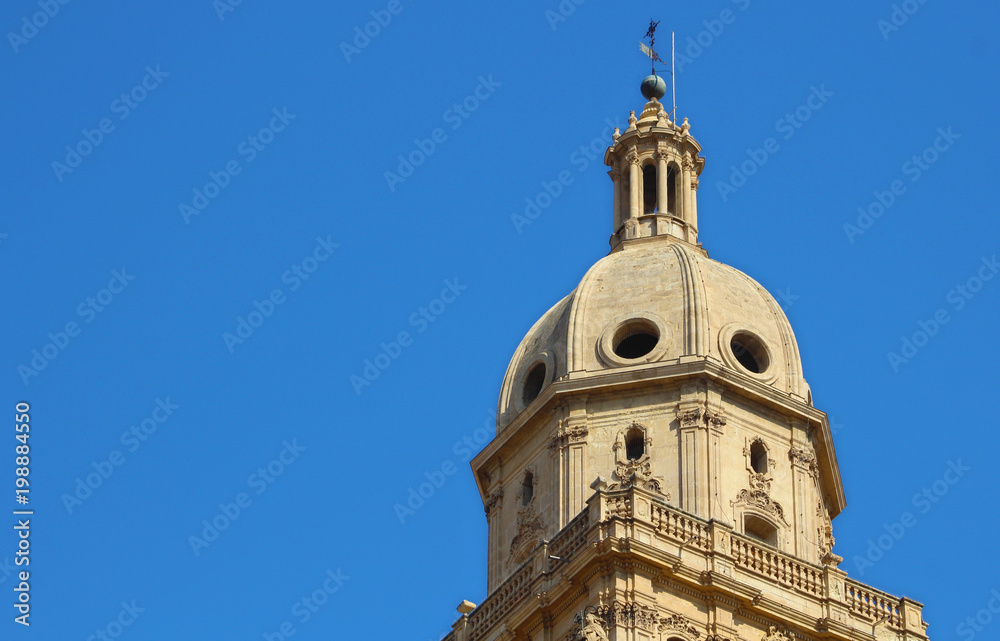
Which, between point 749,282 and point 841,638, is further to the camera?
point 749,282

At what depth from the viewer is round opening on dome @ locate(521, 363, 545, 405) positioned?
7031cm

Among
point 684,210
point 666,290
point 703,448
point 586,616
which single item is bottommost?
point 586,616

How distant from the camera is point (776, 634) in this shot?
6203 centimetres

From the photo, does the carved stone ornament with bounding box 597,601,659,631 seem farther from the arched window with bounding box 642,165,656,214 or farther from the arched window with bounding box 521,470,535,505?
the arched window with bounding box 642,165,656,214

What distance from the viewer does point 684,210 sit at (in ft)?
250

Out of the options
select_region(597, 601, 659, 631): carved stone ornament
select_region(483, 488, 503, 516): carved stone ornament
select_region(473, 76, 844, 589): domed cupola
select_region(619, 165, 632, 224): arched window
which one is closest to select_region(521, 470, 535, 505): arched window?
select_region(473, 76, 844, 589): domed cupola

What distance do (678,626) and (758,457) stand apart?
7915mm

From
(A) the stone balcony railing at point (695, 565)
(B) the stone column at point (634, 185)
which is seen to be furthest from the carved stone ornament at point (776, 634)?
(B) the stone column at point (634, 185)

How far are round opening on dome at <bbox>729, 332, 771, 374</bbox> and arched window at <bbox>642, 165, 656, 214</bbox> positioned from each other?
326 inches

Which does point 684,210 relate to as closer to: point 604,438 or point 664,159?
point 664,159

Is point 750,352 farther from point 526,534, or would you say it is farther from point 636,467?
point 526,534

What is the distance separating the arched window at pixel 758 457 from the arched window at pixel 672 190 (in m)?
10.8

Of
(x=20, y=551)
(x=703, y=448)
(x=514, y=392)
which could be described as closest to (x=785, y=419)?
(x=703, y=448)

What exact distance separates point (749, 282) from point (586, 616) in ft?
48.0
